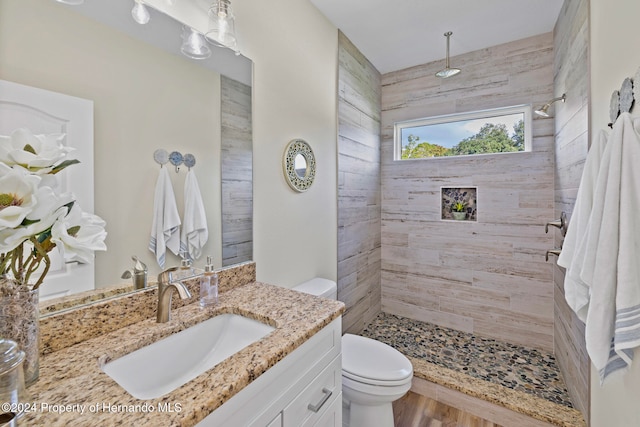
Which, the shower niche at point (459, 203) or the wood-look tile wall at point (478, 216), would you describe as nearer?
the wood-look tile wall at point (478, 216)

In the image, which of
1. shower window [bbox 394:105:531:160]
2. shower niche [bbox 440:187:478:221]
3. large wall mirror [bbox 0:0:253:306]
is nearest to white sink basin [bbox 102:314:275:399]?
large wall mirror [bbox 0:0:253:306]

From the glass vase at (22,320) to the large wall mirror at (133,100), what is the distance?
0.89 feet

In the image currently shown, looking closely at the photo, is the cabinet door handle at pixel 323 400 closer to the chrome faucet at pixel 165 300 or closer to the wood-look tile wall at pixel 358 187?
the chrome faucet at pixel 165 300

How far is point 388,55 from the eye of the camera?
2.69 metres

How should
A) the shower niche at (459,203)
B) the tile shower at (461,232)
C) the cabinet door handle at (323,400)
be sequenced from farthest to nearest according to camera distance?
the shower niche at (459,203)
the tile shower at (461,232)
the cabinet door handle at (323,400)

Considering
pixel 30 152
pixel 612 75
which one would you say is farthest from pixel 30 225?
pixel 612 75

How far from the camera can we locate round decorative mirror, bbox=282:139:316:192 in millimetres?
1781

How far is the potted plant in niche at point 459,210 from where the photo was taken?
272 cm

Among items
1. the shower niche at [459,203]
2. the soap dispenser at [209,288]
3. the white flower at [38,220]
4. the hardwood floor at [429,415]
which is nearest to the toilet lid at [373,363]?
the hardwood floor at [429,415]

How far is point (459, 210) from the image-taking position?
2736 millimetres

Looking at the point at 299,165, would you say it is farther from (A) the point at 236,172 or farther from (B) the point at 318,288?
(B) the point at 318,288

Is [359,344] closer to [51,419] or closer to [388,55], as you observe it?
[51,419]

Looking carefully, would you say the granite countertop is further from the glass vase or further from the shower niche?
the shower niche

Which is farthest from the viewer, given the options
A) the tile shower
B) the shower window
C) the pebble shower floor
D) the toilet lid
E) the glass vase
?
the shower window
